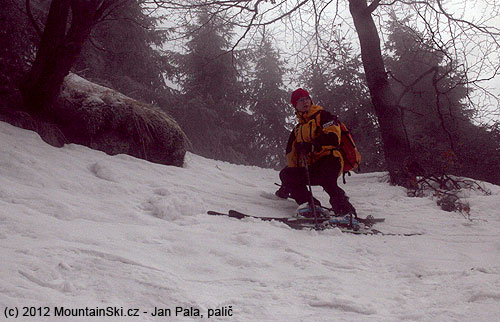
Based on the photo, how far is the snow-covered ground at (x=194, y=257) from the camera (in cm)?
166

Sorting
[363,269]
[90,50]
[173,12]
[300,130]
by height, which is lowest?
[363,269]

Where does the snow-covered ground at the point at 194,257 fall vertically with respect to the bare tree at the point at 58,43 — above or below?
below

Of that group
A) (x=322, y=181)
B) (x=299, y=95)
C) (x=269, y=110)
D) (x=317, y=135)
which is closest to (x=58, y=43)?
(x=299, y=95)

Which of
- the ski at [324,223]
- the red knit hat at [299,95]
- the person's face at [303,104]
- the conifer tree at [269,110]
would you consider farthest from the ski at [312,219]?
the conifer tree at [269,110]

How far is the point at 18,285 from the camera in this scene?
4.99ft

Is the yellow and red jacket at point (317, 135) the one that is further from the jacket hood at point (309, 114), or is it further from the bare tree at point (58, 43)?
the bare tree at point (58, 43)

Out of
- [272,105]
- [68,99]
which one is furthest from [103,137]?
[272,105]

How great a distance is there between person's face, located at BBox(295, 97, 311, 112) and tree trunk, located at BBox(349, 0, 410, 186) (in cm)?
286

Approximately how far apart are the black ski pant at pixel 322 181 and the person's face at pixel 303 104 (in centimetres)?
68

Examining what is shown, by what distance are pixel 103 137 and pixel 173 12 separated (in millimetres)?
2241

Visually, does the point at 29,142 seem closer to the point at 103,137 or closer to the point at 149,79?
the point at 103,137

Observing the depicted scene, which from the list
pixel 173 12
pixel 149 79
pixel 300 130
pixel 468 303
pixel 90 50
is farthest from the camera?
pixel 149 79

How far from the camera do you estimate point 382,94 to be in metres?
6.91

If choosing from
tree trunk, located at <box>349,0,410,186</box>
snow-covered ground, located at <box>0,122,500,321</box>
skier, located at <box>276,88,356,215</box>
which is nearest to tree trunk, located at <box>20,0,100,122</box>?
snow-covered ground, located at <box>0,122,500,321</box>
